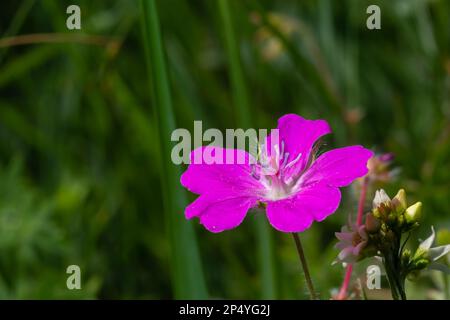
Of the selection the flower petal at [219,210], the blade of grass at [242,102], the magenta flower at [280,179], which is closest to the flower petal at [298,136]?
the magenta flower at [280,179]

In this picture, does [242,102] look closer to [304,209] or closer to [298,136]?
[298,136]

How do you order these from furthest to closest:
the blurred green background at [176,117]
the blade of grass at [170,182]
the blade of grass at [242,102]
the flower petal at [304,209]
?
the blurred green background at [176,117] < the blade of grass at [242,102] < the blade of grass at [170,182] < the flower petal at [304,209]

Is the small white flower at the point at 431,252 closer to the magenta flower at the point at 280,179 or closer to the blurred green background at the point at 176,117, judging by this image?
the magenta flower at the point at 280,179

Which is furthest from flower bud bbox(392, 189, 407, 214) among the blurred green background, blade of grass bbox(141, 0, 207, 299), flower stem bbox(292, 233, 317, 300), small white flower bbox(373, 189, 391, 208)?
the blurred green background

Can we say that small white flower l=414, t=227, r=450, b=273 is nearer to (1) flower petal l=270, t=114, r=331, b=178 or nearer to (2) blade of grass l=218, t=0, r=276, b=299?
(1) flower petal l=270, t=114, r=331, b=178

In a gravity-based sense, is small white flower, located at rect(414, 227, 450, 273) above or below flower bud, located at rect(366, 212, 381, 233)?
below

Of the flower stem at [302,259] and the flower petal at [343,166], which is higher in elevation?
the flower petal at [343,166]
